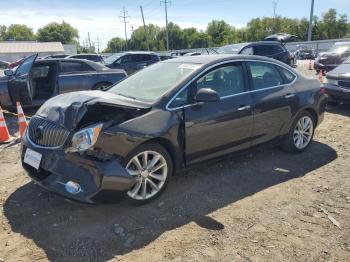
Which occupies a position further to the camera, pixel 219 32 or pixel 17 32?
pixel 17 32

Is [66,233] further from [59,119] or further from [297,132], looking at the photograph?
[297,132]

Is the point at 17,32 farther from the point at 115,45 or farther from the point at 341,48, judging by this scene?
the point at 341,48

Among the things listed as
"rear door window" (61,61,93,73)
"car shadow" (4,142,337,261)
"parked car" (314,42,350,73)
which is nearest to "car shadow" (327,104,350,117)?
"car shadow" (4,142,337,261)

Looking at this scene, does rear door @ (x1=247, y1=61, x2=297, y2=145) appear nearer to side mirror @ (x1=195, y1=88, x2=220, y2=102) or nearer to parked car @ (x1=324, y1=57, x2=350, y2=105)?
side mirror @ (x1=195, y1=88, x2=220, y2=102)

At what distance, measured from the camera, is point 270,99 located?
5.38 metres

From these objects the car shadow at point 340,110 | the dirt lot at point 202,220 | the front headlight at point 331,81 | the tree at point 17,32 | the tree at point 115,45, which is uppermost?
the tree at point 17,32

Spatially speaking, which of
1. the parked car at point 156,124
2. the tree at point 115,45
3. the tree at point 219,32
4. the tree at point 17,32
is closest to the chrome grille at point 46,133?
the parked car at point 156,124

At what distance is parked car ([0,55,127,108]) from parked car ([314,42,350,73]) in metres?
11.5

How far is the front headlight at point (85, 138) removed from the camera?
3746 millimetres

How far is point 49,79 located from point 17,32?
144868 mm

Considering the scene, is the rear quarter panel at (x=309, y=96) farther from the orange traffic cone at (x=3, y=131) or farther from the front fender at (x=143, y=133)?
the orange traffic cone at (x=3, y=131)

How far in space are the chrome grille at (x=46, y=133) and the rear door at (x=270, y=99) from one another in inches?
102

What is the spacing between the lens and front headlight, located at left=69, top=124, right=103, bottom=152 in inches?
147

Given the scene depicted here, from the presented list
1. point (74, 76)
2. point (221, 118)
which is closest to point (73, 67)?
point (74, 76)
